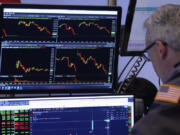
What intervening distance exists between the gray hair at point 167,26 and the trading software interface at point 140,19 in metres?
0.39

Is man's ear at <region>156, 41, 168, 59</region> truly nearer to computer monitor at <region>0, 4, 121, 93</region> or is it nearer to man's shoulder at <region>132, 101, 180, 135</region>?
man's shoulder at <region>132, 101, 180, 135</region>

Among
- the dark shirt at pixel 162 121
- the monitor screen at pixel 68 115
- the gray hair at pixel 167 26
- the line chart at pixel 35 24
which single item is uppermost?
the gray hair at pixel 167 26

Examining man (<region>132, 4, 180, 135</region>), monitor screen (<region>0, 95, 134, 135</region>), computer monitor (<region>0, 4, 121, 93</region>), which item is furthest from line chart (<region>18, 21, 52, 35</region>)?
man (<region>132, 4, 180, 135</region>)

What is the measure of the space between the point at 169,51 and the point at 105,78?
0.50 m

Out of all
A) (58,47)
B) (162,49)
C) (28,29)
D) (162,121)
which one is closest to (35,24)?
(28,29)

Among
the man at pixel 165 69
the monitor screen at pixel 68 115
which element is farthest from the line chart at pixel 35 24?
the man at pixel 165 69

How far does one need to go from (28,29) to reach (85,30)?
0.80 feet

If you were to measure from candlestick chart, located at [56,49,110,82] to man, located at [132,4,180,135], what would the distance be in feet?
1.17

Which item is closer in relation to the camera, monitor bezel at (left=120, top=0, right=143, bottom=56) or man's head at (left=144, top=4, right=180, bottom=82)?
man's head at (left=144, top=4, right=180, bottom=82)

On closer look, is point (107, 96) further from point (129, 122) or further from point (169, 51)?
point (169, 51)

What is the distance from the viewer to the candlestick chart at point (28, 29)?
146 cm

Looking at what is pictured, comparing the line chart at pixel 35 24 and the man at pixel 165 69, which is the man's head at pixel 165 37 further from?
the line chart at pixel 35 24

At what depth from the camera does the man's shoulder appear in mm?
910

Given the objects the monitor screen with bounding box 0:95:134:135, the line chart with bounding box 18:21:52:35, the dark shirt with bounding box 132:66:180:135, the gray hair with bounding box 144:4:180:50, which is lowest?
the monitor screen with bounding box 0:95:134:135
